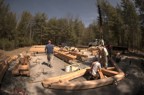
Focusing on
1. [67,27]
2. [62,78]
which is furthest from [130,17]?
[62,78]

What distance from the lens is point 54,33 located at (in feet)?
188

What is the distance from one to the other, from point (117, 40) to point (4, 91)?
4122 cm

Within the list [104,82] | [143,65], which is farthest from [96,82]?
[143,65]

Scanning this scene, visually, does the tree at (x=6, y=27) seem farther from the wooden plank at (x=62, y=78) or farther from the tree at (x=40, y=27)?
the wooden plank at (x=62, y=78)

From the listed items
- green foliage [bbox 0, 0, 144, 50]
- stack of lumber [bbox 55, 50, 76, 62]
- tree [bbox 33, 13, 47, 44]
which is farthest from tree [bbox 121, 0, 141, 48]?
stack of lumber [bbox 55, 50, 76, 62]

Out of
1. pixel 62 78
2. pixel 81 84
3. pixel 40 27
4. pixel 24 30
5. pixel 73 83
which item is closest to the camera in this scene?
pixel 81 84

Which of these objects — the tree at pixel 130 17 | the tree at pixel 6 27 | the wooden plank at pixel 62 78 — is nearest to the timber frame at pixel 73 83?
the wooden plank at pixel 62 78

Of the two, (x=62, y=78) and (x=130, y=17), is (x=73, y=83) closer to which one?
(x=62, y=78)

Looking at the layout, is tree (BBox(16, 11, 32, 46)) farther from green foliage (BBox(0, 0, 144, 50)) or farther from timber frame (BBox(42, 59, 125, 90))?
timber frame (BBox(42, 59, 125, 90))

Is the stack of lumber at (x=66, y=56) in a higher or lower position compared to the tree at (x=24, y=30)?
lower

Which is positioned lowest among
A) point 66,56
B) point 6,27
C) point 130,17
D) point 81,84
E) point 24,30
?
point 81,84

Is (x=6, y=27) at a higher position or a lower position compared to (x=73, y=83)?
higher

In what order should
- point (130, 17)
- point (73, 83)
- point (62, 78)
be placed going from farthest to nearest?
point (130, 17) → point (62, 78) → point (73, 83)

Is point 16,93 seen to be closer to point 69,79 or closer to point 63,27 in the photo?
point 69,79
